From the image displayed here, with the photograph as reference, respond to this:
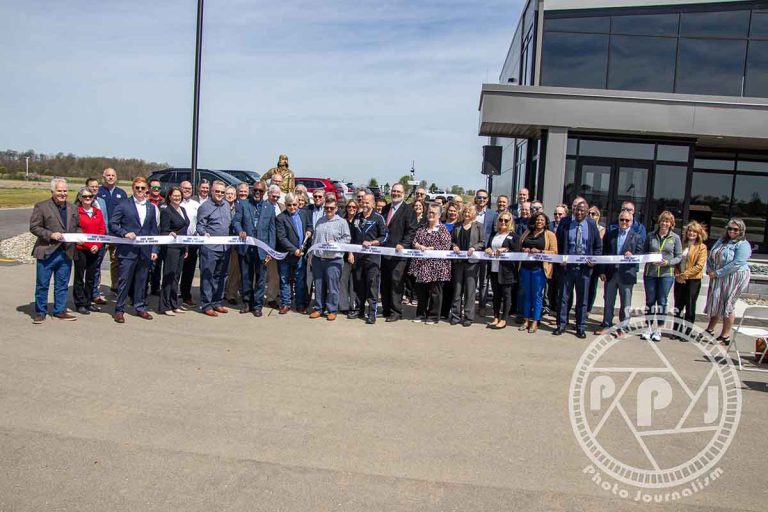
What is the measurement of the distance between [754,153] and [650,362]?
54.6ft

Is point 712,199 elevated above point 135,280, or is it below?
above

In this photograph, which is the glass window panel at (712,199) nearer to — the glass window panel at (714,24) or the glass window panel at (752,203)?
the glass window panel at (752,203)

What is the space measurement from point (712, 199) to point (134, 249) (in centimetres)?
1922

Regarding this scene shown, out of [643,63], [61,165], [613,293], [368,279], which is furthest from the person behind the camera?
[61,165]

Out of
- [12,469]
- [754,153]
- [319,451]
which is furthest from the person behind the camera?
[754,153]

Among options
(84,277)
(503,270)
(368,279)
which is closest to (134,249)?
(84,277)

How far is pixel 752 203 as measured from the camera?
2091cm

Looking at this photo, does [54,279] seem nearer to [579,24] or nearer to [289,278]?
[289,278]

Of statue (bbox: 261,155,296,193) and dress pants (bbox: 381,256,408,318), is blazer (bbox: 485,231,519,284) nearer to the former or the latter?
dress pants (bbox: 381,256,408,318)

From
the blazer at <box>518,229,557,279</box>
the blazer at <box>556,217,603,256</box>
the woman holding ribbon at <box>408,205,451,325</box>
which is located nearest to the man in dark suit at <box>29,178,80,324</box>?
the woman holding ribbon at <box>408,205,451,325</box>

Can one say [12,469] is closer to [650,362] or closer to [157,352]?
[157,352]

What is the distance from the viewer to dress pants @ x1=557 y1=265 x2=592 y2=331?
29.5 ft

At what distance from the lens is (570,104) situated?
633 inches

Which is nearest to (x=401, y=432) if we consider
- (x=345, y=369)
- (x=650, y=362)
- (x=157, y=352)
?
(x=345, y=369)
